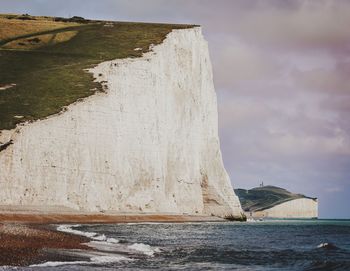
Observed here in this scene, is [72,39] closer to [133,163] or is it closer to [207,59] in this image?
[207,59]

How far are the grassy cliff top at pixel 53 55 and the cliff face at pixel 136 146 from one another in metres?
2.27

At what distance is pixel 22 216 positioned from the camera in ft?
163

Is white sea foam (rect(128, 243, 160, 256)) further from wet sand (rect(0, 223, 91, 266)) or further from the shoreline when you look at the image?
the shoreline

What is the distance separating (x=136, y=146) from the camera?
2896 inches

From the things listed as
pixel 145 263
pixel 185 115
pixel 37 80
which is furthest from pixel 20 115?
pixel 145 263

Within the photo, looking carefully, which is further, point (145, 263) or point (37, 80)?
point (37, 80)

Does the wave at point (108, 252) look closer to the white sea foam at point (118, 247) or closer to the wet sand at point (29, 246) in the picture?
the white sea foam at point (118, 247)

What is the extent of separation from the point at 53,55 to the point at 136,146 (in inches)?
918

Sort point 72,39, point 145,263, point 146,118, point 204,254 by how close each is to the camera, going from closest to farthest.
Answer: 1. point 145,263
2. point 204,254
3. point 146,118
4. point 72,39

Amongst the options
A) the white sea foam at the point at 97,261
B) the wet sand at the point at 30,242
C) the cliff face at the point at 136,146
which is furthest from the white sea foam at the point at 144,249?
the cliff face at the point at 136,146

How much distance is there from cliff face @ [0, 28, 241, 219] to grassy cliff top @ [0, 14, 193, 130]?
2.27 meters

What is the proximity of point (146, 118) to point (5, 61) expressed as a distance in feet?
74.6

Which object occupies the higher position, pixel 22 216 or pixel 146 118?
pixel 146 118

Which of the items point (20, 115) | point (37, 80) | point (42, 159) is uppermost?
point (37, 80)
